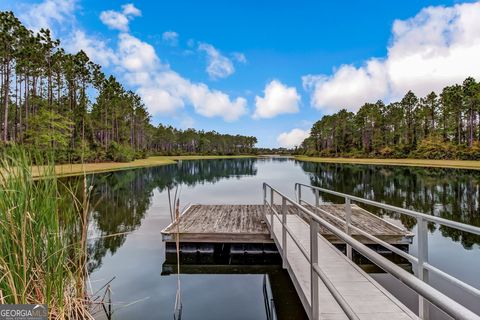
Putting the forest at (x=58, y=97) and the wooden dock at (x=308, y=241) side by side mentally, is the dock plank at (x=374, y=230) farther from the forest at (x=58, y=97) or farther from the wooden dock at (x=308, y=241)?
the forest at (x=58, y=97)

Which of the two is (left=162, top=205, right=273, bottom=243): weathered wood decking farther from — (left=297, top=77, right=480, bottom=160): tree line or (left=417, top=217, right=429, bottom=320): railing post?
(left=297, top=77, right=480, bottom=160): tree line

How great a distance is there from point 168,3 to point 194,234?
24.5m

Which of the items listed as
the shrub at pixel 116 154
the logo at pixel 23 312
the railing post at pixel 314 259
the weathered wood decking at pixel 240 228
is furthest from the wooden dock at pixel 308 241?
the shrub at pixel 116 154

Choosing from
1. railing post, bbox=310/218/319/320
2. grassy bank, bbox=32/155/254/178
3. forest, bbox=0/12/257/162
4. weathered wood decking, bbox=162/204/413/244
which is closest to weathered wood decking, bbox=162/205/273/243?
weathered wood decking, bbox=162/204/413/244

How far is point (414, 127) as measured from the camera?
208 feet

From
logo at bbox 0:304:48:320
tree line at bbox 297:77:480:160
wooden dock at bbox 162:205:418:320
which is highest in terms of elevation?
tree line at bbox 297:77:480:160

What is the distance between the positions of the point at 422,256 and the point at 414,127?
232 ft

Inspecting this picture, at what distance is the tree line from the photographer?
4697 centimetres

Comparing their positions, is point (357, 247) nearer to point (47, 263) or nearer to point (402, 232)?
point (47, 263)

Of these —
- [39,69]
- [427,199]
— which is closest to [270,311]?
[427,199]

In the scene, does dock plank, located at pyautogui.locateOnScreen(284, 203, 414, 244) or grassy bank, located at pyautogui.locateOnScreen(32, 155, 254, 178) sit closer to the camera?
grassy bank, located at pyautogui.locateOnScreen(32, 155, 254, 178)

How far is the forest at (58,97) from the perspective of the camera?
28.7 meters

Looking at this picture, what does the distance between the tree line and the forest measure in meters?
47.1

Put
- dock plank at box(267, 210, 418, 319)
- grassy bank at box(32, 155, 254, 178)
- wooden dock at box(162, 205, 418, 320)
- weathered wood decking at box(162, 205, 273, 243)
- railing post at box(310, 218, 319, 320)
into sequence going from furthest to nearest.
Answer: weathered wood decking at box(162, 205, 273, 243) → grassy bank at box(32, 155, 254, 178) → wooden dock at box(162, 205, 418, 320) → dock plank at box(267, 210, 418, 319) → railing post at box(310, 218, 319, 320)
